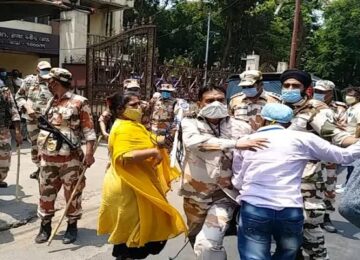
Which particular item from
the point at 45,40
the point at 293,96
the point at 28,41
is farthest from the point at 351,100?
the point at 45,40

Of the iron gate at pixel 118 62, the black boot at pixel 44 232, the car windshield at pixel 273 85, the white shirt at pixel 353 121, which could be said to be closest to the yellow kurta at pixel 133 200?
the black boot at pixel 44 232

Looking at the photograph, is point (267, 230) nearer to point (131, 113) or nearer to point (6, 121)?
point (131, 113)

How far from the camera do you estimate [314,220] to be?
A: 3.95 m

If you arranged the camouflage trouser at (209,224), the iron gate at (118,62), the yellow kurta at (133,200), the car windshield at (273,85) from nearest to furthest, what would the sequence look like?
the camouflage trouser at (209,224), the yellow kurta at (133,200), the car windshield at (273,85), the iron gate at (118,62)

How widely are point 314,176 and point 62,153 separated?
241 centimetres

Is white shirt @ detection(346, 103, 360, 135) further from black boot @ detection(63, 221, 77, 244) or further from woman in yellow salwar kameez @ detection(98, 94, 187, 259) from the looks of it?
black boot @ detection(63, 221, 77, 244)

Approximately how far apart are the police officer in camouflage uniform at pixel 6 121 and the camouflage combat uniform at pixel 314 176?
11.5 feet

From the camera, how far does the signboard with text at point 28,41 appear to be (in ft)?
50.5

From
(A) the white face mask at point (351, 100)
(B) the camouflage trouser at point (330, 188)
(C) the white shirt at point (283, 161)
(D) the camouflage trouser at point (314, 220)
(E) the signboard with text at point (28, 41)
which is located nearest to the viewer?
(C) the white shirt at point (283, 161)

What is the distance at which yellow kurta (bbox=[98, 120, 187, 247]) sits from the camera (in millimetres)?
3754

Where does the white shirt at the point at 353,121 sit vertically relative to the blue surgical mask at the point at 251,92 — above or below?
below

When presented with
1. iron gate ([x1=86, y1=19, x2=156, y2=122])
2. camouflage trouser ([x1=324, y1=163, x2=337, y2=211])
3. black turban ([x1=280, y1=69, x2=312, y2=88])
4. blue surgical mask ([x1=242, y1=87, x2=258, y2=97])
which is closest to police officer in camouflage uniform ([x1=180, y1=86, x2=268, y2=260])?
black turban ([x1=280, y1=69, x2=312, y2=88])

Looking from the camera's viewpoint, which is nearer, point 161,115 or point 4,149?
point 4,149

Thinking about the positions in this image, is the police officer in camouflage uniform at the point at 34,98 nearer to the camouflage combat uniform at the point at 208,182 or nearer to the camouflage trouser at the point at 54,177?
the camouflage trouser at the point at 54,177
